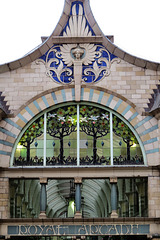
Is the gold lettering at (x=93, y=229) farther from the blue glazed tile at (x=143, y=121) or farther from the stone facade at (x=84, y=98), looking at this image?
the blue glazed tile at (x=143, y=121)

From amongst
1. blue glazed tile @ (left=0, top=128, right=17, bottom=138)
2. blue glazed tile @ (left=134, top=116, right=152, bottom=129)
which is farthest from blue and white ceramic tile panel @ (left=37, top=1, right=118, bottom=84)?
blue glazed tile @ (left=0, top=128, right=17, bottom=138)

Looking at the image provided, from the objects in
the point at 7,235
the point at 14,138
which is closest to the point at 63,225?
the point at 7,235

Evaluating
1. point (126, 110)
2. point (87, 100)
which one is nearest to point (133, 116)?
point (126, 110)

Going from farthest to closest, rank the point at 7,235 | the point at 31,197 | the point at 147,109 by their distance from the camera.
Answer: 1. the point at 31,197
2. the point at 147,109
3. the point at 7,235

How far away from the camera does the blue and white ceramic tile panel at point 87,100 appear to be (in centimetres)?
2262

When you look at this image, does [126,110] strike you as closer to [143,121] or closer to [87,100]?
[143,121]

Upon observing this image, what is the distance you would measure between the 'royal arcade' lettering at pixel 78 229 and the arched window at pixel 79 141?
2.53 metres

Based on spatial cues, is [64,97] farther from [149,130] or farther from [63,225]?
[63,225]

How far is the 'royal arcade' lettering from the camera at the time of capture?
21.6 meters

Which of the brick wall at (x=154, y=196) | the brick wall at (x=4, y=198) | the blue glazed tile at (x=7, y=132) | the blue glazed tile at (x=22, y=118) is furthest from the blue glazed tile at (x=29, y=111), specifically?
the brick wall at (x=154, y=196)

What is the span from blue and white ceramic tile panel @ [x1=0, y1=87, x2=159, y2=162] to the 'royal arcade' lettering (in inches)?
118

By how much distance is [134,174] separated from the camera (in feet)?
73.1

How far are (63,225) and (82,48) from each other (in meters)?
7.50

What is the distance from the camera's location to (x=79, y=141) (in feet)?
75.3
